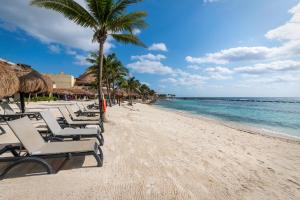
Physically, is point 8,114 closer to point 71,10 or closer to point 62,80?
point 71,10

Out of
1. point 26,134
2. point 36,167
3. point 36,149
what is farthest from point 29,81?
point 36,149

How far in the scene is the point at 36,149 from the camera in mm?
3469

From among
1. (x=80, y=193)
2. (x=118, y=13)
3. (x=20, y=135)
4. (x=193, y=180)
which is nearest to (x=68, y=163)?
(x=20, y=135)

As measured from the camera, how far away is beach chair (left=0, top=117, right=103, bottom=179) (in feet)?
10.4

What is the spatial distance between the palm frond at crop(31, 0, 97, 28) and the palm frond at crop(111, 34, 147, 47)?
1284 mm

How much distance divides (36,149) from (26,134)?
386mm

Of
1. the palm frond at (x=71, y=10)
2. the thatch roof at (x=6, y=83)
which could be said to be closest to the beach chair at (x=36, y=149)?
the thatch roof at (x=6, y=83)

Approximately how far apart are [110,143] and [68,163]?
1.82 metres

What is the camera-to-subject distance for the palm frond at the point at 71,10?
332 inches

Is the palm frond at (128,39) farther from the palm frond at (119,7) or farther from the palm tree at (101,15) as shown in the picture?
the palm frond at (119,7)

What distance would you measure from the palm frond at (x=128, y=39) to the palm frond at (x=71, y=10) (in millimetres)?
1284

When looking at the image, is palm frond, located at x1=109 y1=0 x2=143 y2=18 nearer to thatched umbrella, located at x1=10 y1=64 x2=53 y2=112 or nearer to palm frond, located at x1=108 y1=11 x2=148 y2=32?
palm frond, located at x1=108 y1=11 x2=148 y2=32

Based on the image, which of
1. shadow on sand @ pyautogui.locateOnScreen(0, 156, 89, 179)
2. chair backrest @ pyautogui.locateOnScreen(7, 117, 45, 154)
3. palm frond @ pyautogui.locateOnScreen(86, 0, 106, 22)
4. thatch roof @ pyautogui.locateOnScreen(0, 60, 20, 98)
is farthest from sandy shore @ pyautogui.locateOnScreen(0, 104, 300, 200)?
palm frond @ pyautogui.locateOnScreen(86, 0, 106, 22)

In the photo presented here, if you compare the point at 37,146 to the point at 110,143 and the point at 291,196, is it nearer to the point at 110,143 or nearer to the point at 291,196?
the point at 110,143
